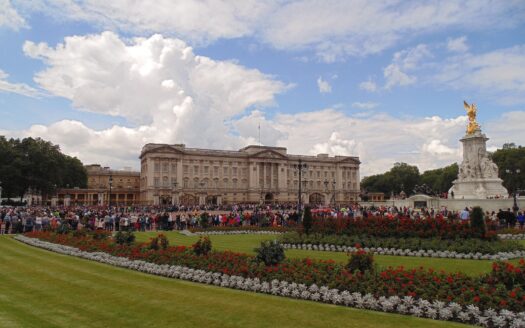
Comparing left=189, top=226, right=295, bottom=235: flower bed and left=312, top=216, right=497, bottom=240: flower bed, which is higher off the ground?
left=312, top=216, right=497, bottom=240: flower bed

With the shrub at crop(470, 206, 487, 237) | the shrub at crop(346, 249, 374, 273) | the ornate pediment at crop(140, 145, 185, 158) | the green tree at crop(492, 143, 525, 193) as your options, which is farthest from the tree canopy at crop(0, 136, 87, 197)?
the green tree at crop(492, 143, 525, 193)

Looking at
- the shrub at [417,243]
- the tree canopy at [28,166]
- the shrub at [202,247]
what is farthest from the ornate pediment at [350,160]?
the shrub at [202,247]

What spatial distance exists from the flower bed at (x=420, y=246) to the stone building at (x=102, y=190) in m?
82.9

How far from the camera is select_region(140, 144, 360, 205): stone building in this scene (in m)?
96.5

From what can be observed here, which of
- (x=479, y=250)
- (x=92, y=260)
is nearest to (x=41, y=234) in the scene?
(x=92, y=260)

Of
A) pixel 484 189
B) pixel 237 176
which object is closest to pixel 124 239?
pixel 484 189

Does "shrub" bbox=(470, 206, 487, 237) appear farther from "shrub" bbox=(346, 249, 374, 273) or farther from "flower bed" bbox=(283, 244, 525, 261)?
"shrub" bbox=(346, 249, 374, 273)

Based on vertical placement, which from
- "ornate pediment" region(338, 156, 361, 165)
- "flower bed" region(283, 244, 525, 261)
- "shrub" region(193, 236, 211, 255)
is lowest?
"flower bed" region(283, 244, 525, 261)

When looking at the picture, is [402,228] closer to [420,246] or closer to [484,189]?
[420,246]

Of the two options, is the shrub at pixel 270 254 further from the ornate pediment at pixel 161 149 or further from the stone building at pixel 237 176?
the ornate pediment at pixel 161 149

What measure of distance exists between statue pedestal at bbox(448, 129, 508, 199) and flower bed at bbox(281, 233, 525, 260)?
98.3 feet

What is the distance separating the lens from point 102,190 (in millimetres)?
102125

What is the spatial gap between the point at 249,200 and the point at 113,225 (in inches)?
2906

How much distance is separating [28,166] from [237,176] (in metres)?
47.1
